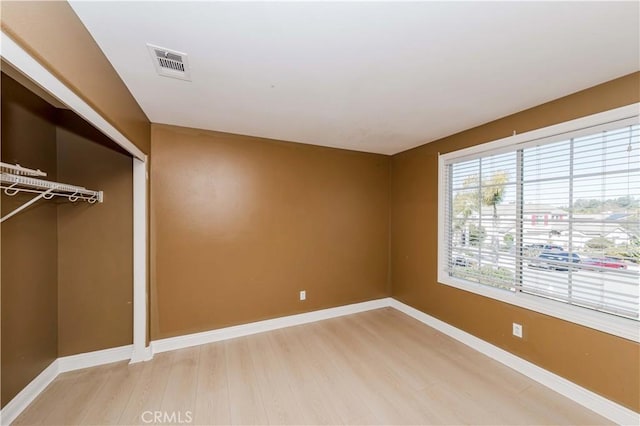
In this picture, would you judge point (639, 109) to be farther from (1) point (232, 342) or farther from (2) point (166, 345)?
(2) point (166, 345)

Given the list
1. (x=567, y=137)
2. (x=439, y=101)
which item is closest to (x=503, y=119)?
(x=567, y=137)

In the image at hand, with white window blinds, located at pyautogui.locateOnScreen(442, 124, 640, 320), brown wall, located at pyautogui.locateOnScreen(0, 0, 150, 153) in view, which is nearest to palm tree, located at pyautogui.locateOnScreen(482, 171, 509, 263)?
white window blinds, located at pyautogui.locateOnScreen(442, 124, 640, 320)

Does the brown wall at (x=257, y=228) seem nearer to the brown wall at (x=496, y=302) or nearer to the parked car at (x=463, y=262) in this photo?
the brown wall at (x=496, y=302)

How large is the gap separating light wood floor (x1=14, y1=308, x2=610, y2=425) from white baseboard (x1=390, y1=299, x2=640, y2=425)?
0.06m

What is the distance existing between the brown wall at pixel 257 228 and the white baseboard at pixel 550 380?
1.25 meters

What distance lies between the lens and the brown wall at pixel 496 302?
68.5 inches

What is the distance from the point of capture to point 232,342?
2.79 m

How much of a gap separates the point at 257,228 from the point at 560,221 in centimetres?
295

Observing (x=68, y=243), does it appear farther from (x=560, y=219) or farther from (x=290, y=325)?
(x=560, y=219)

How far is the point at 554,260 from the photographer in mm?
2123

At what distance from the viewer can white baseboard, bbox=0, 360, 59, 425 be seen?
5.53ft

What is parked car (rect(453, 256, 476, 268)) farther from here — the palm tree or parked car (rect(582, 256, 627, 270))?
parked car (rect(582, 256, 627, 270))

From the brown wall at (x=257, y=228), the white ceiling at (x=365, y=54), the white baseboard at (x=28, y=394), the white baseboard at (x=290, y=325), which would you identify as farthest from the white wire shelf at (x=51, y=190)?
the white baseboard at (x=290, y=325)

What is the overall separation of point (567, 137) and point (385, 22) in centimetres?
187
